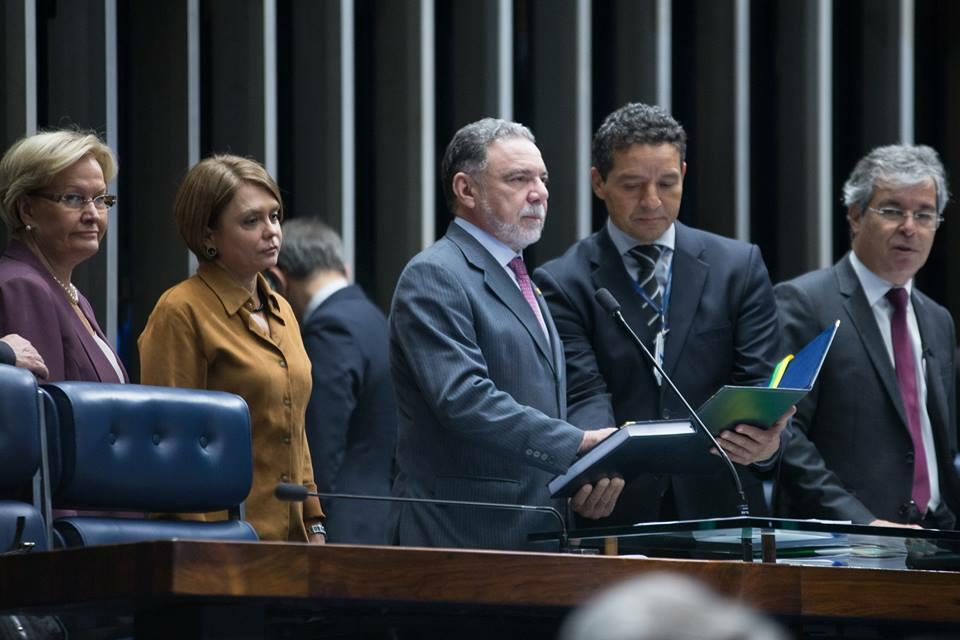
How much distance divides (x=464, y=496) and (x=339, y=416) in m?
1.32

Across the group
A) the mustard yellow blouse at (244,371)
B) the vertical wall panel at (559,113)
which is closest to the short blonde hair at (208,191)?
the mustard yellow blouse at (244,371)

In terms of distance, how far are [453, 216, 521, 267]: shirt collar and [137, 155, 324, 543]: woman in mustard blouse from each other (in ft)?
1.31

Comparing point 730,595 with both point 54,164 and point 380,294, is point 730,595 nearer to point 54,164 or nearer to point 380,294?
point 54,164

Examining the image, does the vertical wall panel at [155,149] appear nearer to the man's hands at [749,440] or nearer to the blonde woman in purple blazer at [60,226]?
the blonde woman in purple blazer at [60,226]

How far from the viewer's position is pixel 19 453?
8.40ft

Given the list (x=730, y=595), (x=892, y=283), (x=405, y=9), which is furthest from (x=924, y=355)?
(x=405, y=9)

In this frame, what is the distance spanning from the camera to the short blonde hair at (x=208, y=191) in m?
3.33

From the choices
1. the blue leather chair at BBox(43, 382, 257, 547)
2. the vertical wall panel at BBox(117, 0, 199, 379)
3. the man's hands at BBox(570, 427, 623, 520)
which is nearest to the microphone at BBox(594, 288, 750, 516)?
the man's hands at BBox(570, 427, 623, 520)

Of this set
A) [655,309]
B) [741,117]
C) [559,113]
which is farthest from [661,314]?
[741,117]

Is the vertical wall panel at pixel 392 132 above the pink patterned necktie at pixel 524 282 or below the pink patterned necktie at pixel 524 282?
above

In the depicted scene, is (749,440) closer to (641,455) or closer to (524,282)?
(641,455)

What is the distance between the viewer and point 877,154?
4.16 meters

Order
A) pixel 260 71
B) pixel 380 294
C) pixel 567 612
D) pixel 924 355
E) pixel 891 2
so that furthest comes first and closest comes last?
pixel 891 2 < pixel 380 294 < pixel 260 71 < pixel 924 355 < pixel 567 612

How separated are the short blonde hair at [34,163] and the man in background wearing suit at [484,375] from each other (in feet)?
2.22
